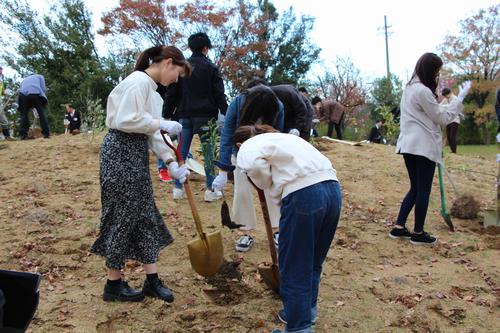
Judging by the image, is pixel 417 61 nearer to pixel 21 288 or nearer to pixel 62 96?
pixel 21 288

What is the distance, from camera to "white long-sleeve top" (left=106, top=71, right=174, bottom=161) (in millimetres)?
2654

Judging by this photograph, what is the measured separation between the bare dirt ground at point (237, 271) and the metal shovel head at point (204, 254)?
266mm

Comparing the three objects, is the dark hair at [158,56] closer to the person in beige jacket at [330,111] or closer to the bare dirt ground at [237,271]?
the bare dirt ground at [237,271]

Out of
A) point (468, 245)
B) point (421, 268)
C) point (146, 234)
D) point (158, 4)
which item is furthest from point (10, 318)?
point (158, 4)

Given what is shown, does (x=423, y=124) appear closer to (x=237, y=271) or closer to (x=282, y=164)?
(x=237, y=271)

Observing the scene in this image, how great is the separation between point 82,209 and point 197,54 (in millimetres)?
2074

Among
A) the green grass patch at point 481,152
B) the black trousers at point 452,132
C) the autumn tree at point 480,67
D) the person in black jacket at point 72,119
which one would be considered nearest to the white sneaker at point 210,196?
the black trousers at point 452,132

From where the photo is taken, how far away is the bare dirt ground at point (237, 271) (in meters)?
2.88

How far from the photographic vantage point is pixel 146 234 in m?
2.86

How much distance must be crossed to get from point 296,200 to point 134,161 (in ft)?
3.66

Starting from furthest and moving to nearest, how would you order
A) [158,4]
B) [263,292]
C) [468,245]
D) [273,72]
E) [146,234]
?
[273,72] < [158,4] < [468,245] < [263,292] < [146,234]

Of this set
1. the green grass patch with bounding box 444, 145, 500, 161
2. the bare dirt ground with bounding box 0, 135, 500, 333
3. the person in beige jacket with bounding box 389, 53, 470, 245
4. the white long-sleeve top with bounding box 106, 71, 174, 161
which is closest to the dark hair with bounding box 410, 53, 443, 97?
the person in beige jacket with bounding box 389, 53, 470, 245

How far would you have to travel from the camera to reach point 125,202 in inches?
109

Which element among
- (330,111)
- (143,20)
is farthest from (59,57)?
(330,111)
